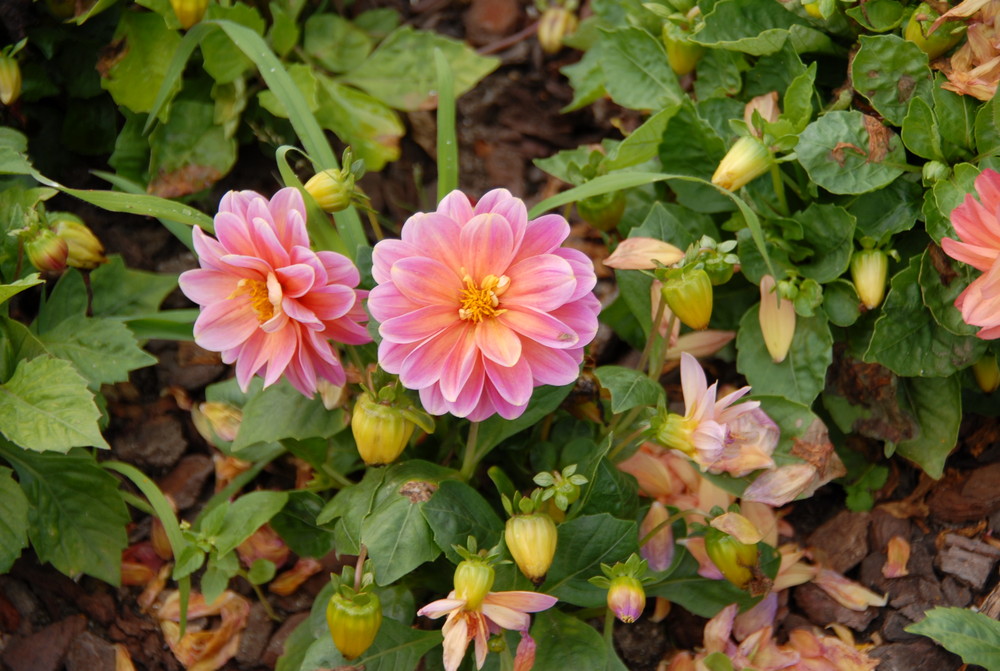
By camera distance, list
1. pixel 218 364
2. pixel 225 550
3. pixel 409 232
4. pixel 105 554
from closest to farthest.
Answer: pixel 409 232 → pixel 225 550 → pixel 105 554 → pixel 218 364

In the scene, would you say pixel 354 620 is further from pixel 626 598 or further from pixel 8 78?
pixel 8 78

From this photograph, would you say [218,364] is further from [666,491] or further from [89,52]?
[666,491]

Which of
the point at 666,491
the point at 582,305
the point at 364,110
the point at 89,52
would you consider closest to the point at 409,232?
the point at 582,305

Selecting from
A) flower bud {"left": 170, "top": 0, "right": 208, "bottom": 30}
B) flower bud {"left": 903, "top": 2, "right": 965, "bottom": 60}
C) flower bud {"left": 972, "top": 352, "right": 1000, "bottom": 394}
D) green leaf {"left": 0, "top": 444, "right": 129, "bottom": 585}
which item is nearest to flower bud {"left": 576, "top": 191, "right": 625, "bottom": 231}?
flower bud {"left": 903, "top": 2, "right": 965, "bottom": 60}

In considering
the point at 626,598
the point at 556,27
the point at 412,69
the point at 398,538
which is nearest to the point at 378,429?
the point at 398,538

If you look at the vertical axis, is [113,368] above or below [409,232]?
below

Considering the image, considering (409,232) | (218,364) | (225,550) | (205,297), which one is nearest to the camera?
(409,232)

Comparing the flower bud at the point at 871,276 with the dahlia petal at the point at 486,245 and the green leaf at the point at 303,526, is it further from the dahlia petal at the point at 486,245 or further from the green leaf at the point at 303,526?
the green leaf at the point at 303,526

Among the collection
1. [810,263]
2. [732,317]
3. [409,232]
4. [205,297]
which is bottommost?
[732,317]
